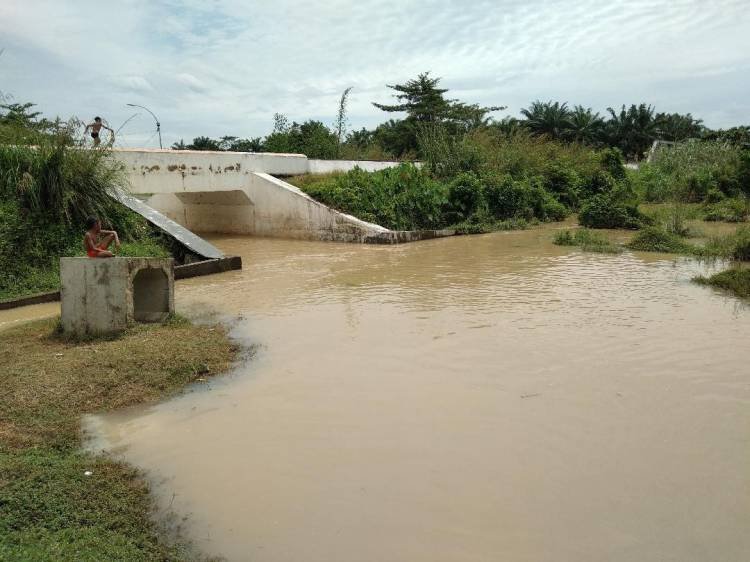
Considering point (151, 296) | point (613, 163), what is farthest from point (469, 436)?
point (613, 163)

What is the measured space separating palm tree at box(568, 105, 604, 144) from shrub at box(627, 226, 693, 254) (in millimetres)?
32012

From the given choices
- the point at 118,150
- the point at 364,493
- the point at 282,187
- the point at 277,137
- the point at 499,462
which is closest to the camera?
the point at 364,493

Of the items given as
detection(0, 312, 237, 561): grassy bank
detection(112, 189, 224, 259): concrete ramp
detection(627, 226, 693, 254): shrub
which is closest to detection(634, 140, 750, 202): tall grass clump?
detection(627, 226, 693, 254): shrub

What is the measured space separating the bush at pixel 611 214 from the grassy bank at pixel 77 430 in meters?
14.8

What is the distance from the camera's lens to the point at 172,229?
533 inches

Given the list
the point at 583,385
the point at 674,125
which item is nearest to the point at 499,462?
the point at 583,385

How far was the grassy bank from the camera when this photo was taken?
10.6 ft

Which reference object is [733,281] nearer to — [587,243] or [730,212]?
[587,243]

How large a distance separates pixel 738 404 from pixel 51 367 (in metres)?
6.05

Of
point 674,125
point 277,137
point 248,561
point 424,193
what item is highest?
point 674,125

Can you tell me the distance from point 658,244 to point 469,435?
1126cm

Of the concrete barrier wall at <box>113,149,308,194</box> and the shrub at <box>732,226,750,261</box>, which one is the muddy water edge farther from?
the concrete barrier wall at <box>113,149,308,194</box>

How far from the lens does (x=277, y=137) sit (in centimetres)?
2705

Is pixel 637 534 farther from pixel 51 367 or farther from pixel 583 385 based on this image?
pixel 51 367
